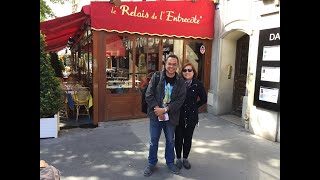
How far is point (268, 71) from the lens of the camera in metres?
5.72

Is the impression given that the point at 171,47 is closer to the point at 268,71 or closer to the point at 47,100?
the point at 268,71

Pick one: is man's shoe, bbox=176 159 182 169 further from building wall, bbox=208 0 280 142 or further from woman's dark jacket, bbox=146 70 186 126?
building wall, bbox=208 0 280 142

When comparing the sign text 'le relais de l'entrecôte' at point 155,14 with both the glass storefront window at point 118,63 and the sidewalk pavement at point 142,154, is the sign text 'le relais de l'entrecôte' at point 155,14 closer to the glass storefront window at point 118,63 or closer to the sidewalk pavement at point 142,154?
the glass storefront window at point 118,63

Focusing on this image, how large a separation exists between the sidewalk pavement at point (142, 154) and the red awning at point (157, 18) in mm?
2602

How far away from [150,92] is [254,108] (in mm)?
3353

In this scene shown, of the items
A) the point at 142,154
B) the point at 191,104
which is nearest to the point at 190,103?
the point at 191,104

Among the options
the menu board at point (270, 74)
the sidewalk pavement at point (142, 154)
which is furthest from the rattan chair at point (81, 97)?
the menu board at point (270, 74)

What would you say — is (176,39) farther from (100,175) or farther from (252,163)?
(100,175)

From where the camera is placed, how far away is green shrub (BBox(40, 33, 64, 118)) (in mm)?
5750

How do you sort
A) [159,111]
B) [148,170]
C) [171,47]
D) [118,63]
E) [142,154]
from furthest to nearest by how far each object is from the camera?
[171,47] < [118,63] < [142,154] < [148,170] < [159,111]

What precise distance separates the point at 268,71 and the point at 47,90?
4.79 m

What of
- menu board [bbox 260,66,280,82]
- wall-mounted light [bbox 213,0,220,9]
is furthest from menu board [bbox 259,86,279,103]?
wall-mounted light [bbox 213,0,220,9]

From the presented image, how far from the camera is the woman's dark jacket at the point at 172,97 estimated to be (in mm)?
3867
